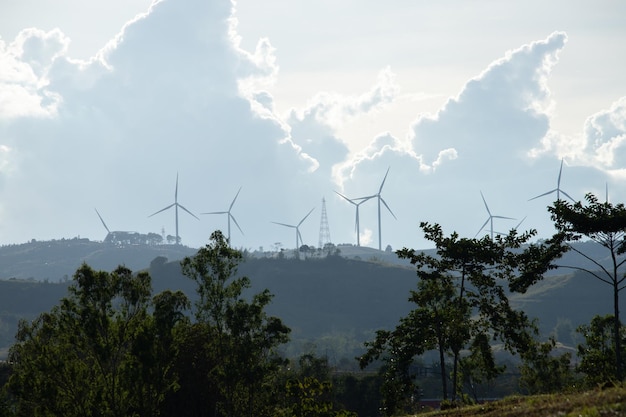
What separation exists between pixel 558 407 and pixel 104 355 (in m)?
36.8

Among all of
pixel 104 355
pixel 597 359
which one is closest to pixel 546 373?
pixel 597 359

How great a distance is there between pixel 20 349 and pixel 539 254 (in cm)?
4538

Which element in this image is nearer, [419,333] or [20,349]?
[419,333]

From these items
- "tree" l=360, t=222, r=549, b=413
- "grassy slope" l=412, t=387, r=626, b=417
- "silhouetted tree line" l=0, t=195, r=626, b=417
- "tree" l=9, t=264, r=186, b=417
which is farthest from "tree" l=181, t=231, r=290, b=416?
"grassy slope" l=412, t=387, r=626, b=417

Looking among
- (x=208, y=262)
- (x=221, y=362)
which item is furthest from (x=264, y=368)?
(x=208, y=262)

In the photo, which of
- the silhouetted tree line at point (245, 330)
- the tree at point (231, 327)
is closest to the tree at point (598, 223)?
the silhouetted tree line at point (245, 330)

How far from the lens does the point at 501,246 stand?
63.8m

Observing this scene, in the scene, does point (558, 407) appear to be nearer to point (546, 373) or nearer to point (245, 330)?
point (245, 330)

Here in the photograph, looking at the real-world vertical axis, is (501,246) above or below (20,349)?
above

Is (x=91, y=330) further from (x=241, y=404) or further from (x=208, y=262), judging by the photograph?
(x=241, y=404)

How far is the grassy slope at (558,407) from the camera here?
103ft

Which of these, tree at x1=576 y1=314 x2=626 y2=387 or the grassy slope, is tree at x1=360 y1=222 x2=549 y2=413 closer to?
tree at x1=576 y1=314 x2=626 y2=387

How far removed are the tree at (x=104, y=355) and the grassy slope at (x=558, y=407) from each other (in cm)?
2523

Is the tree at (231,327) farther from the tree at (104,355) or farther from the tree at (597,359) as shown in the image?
the tree at (597,359)
